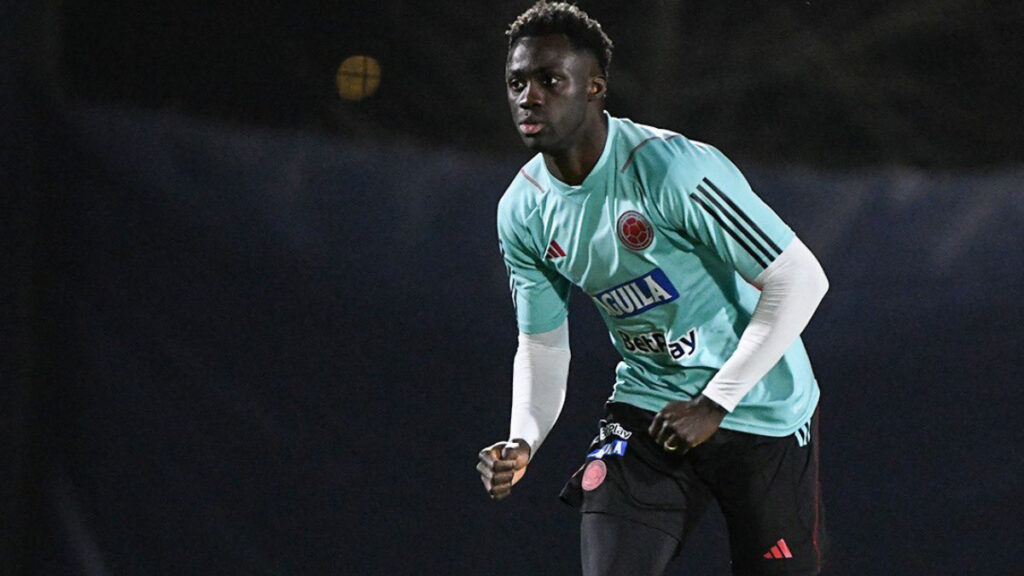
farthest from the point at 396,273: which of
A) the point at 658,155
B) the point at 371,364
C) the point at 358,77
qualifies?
the point at 658,155

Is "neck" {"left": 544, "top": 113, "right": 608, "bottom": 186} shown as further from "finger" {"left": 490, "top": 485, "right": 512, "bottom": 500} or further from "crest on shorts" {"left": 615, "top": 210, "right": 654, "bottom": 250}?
"finger" {"left": 490, "top": 485, "right": 512, "bottom": 500}

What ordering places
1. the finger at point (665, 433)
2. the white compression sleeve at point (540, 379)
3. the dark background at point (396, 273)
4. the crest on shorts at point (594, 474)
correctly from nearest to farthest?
1. the finger at point (665, 433)
2. the crest on shorts at point (594, 474)
3. the white compression sleeve at point (540, 379)
4. the dark background at point (396, 273)

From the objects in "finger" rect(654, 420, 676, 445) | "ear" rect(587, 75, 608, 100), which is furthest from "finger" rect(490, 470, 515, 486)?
"ear" rect(587, 75, 608, 100)

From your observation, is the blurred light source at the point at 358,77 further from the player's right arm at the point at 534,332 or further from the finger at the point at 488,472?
the finger at the point at 488,472

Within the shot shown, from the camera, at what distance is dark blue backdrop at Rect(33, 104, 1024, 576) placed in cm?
397

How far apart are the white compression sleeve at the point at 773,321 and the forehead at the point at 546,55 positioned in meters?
0.53

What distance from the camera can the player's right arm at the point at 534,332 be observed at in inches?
101

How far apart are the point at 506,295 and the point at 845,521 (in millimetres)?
1348

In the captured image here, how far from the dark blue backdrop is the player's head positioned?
6.09 ft

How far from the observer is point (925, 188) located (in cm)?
458

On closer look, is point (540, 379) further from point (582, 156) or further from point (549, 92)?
point (549, 92)

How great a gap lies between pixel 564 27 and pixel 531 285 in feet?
1.70

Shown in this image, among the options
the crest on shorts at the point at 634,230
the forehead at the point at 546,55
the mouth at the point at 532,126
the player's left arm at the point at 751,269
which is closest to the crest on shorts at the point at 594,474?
the player's left arm at the point at 751,269

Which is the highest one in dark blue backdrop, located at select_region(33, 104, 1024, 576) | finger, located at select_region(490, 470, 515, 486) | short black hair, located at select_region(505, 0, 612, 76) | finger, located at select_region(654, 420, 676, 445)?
short black hair, located at select_region(505, 0, 612, 76)
